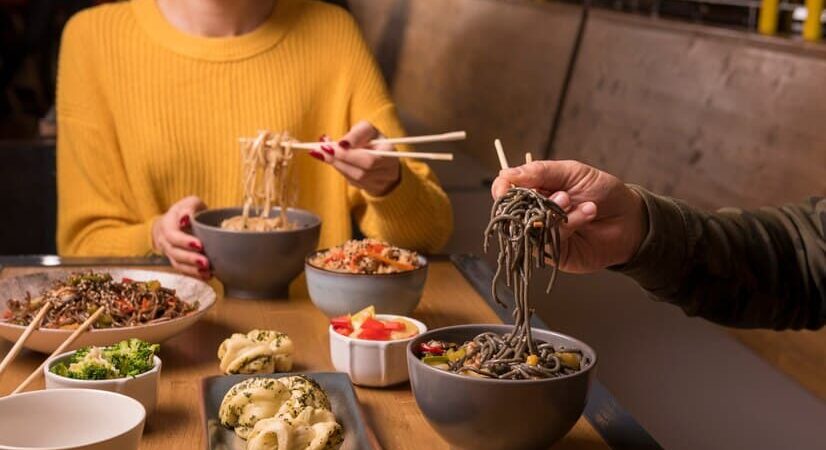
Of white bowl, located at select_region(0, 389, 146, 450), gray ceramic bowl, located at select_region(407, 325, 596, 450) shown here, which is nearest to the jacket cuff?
gray ceramic bowl, located at select_region(407, 325, 596, 450)

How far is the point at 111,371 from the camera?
1302mm

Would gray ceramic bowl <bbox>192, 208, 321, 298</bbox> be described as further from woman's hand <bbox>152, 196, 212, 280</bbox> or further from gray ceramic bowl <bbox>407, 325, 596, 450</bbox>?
gray ceramic bowl <bbox>407, 325, 596, 450</bbox>

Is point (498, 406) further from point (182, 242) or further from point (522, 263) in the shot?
point (182, 242)

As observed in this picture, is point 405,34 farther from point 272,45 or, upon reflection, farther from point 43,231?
point 272,45

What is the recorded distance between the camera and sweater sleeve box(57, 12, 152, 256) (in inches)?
91.4

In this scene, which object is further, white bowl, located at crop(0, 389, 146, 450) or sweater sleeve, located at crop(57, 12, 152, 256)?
sweater sleeve, located at crop(57, 12, 152, 256)

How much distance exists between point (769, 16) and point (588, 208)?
1.70 m

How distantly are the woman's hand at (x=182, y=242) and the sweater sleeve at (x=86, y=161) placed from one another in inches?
12.9

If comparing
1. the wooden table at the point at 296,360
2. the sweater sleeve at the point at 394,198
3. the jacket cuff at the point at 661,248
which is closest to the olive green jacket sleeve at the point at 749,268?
the jacket cuff at the point at 661,248

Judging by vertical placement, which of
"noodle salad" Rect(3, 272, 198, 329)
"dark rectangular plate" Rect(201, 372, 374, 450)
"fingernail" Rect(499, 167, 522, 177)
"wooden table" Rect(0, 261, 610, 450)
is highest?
"fingernail" Rect(499, 167, 522, 177)

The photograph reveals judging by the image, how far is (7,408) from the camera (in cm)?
112

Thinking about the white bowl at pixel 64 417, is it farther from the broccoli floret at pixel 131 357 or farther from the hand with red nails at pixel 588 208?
the hand with red nails at pixel 588 208

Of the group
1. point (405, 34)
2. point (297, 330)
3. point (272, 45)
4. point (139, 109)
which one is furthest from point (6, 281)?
point (405, 34)

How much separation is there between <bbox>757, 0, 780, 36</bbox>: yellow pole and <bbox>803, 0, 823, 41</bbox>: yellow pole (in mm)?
153
